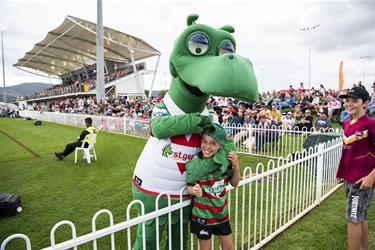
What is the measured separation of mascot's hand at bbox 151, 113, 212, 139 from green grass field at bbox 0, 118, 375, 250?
190cm

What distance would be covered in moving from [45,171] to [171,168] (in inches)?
220

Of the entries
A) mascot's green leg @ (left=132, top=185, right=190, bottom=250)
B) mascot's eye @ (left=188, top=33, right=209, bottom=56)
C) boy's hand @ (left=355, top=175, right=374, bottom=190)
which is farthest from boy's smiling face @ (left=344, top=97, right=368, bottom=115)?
mascot's green leg @ (left=132, top=185, right=190, bottom=250)

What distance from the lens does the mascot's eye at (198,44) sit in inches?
70.2

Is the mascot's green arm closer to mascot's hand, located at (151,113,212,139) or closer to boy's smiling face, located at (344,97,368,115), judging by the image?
mascot's hand, located at (151,113,212,139)

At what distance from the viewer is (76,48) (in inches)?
1447

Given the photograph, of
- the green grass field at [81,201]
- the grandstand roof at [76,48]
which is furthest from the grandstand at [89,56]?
the green grass field at [81,201]

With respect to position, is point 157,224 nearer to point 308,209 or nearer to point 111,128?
point 308,209

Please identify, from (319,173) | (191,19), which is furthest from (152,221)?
(319,173)

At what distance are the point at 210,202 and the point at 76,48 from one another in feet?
130

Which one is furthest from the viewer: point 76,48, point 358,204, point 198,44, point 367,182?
point 76,48

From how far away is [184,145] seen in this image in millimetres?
1941

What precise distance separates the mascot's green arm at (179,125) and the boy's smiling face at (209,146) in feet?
0.26

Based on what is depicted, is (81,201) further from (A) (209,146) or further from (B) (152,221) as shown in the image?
(A) (209,146)

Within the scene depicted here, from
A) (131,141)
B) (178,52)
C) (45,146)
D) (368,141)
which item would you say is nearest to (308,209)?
(368,141)
